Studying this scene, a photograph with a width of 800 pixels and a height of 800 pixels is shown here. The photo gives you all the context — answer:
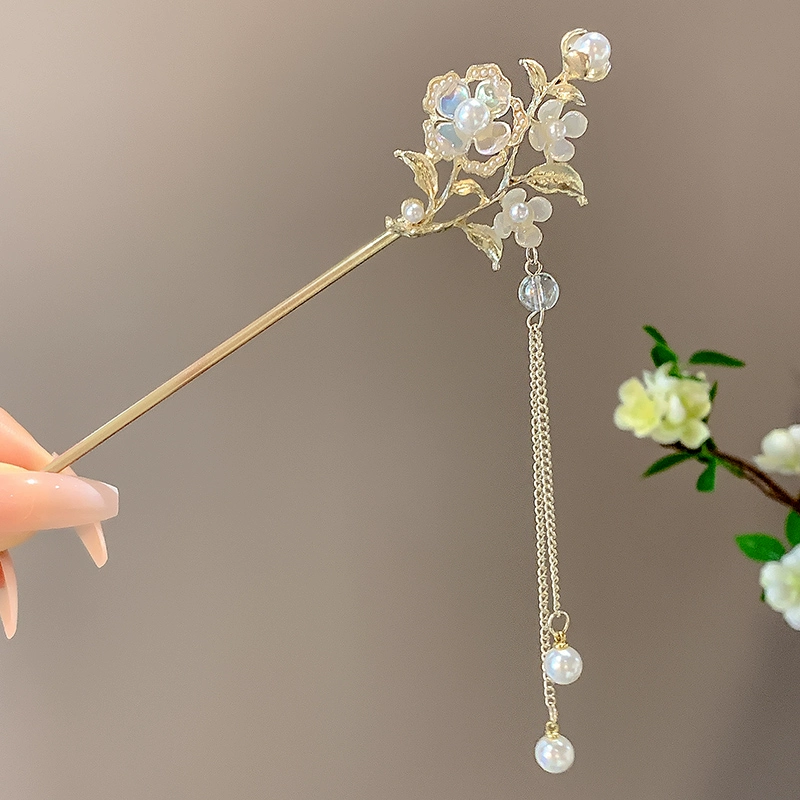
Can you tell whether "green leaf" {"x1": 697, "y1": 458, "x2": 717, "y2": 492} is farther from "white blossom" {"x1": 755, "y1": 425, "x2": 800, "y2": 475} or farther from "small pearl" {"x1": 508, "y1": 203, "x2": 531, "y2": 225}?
"small pearl" {"x1": 508, "y1": 203, "x2": 531, "y2": 225}

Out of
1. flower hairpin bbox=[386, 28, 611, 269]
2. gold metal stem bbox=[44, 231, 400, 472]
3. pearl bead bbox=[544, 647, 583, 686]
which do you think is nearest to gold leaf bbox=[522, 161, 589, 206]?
flower hairpin bbox=[386, 28, 611, 269]

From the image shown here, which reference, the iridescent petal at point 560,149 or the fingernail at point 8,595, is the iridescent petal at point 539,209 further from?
the fingernail at point 8,595

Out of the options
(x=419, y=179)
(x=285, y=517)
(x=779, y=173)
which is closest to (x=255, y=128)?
(x=419, y=179)

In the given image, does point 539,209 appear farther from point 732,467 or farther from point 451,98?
point 732,467

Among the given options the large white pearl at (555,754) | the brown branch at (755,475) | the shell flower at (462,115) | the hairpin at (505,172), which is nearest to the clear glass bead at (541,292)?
the hairpin at (505,172)

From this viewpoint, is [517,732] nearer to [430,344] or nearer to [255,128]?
[430,344]

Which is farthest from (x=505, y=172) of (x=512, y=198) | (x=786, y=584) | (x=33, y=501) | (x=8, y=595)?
(x=8, y=595)
